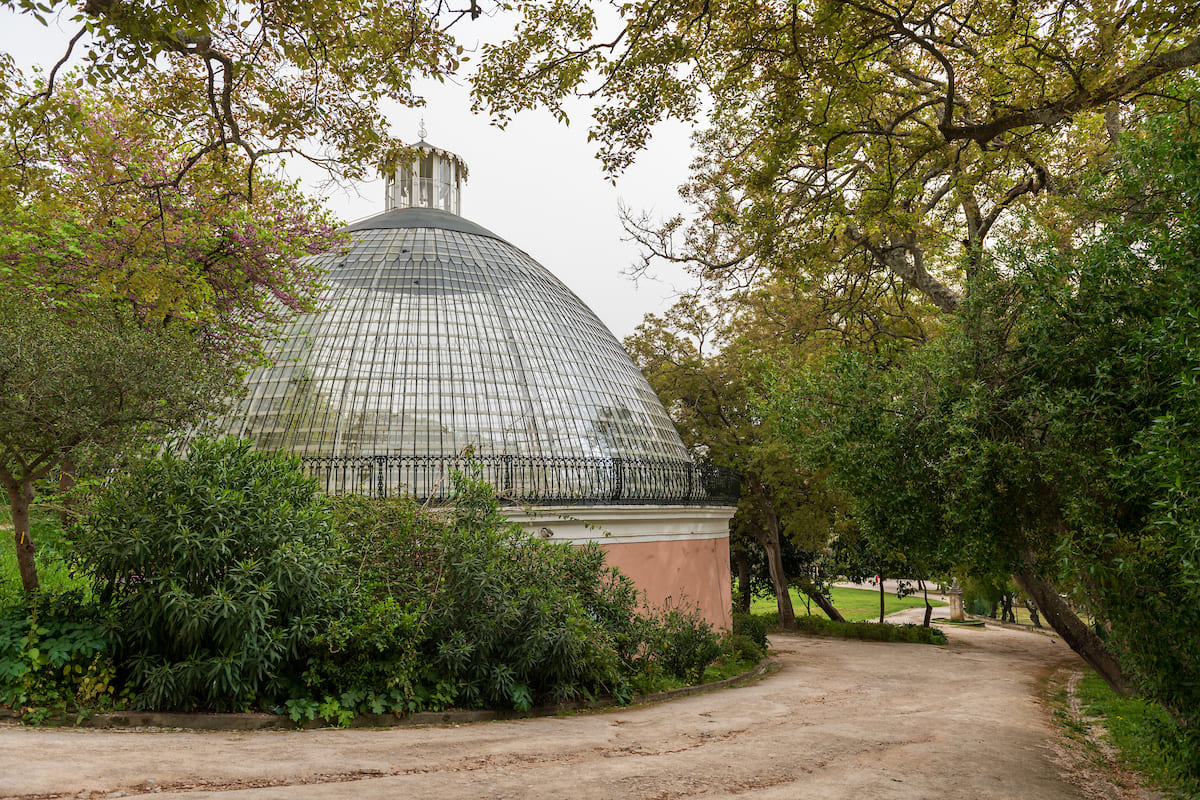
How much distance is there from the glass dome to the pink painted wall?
122 centimetres

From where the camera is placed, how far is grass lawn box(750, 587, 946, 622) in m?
44.9

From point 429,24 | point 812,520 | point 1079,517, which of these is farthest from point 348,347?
point 812,520

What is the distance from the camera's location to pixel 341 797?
5.51 meters

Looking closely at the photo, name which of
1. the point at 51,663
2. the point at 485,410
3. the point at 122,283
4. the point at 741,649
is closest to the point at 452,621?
the point at 51,663

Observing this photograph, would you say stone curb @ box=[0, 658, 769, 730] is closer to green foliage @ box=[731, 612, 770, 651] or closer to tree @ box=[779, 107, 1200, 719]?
tree @ box=[779, 107, 1200, 719]

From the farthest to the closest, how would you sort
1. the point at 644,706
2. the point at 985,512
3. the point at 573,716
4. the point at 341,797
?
the point at 644,706, the point at 573,716, the point at 985,512, the point at 341,797

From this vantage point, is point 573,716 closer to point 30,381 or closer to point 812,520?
point 30,381

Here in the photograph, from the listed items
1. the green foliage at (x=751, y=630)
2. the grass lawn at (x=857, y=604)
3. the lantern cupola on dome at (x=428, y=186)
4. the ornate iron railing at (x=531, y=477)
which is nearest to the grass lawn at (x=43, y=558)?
the ornate iron railing at (x=531, y=477)

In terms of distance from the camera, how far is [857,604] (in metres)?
51.5

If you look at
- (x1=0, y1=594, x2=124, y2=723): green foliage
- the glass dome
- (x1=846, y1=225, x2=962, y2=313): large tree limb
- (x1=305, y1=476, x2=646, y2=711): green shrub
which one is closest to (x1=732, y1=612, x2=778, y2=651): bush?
the glass dome

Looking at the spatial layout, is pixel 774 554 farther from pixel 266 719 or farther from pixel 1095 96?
pixel 266 719

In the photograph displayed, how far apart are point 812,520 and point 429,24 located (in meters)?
21.8

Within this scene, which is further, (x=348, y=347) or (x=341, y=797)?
(x=348, y=347)

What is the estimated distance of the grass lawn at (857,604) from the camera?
4490 centimetres
